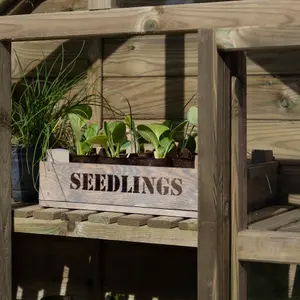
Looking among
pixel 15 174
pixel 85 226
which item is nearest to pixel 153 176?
pixel 85 226

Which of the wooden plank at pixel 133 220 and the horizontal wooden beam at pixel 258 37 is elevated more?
the horizontal wooden beam at pixel 258 37

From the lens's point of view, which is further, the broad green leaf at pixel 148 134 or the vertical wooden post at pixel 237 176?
the broad green leaf at pixel 148 134

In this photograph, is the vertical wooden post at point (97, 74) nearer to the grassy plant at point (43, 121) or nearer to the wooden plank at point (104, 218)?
the grassy plant at point (43, 121)

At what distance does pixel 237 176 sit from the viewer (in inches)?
106

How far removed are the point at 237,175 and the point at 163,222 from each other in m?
0.34

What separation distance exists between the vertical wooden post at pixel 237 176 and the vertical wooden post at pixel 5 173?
0.91 metres

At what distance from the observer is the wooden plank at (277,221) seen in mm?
2816

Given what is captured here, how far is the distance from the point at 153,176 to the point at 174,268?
953 millimetres

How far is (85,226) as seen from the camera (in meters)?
3.00

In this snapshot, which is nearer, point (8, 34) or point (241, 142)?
point (241, 142)

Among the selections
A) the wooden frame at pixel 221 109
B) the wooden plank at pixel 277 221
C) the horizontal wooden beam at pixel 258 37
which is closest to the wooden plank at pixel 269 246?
the wooden frame at pixel 221 109

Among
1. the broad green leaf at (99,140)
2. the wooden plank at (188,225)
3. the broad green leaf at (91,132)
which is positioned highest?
the broad green leaf at (91,132)

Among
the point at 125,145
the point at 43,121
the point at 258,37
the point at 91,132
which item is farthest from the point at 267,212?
the point at 43,121

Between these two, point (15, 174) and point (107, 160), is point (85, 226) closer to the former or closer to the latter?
point (107, 160)
